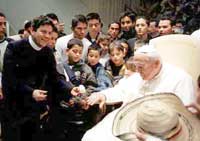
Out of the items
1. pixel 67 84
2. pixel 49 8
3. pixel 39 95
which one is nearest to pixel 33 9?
pixel 49 8

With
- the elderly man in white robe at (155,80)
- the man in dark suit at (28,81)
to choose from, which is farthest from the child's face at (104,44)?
the elderly man in white robe at (155,80)

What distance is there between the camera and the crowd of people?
2859 mm

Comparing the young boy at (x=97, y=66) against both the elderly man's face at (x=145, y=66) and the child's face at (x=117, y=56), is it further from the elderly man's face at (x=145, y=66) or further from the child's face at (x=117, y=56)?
the elderly man's face at (x=145, y=66)

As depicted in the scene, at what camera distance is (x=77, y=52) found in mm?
4023

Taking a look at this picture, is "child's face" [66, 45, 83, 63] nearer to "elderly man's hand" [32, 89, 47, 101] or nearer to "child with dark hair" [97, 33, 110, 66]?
"child with dark hair" [97, 33, 110, 66]

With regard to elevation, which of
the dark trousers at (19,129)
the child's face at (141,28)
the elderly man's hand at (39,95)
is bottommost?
the dark trousers at (19,129)

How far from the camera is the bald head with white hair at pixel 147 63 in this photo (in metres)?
2.79

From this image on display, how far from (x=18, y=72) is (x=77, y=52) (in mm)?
788

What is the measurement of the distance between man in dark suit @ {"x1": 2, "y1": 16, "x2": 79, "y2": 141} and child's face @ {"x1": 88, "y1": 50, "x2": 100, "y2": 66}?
69 cm

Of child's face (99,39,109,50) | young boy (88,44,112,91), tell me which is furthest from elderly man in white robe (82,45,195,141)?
child's face (99,39,109,50)

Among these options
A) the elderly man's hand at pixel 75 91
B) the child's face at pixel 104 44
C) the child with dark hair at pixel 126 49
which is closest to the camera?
the elderly man's hand at pixel 75 91

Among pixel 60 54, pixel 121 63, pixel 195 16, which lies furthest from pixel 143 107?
pixel 195 16

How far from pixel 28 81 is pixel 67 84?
342 millimetres

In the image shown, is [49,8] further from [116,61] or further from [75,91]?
[75,91]
